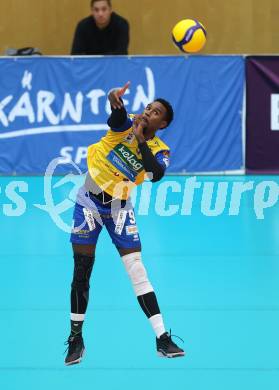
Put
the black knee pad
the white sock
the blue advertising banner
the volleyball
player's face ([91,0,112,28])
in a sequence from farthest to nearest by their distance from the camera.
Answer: player's face ([91,0,112,28]) → the blue advertising banner → the volleyball → the black knee pad → the white sock

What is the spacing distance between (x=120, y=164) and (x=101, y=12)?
373 inches

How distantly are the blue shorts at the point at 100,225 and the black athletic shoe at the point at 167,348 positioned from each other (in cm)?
72

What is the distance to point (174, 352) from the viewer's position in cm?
545

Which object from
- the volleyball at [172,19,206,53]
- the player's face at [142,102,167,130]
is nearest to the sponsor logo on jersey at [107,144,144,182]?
the player's face at [142,102,167,130]

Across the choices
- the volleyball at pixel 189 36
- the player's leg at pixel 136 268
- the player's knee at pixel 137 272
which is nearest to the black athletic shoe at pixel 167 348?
the player's leg at pixel 136 268

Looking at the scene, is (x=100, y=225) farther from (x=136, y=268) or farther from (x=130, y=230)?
(x=136, y=268)

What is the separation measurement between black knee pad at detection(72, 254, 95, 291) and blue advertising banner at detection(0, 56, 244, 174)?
28.5 ft

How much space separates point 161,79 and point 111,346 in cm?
914

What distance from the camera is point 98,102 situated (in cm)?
1422

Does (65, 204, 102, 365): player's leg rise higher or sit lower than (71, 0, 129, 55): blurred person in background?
lower

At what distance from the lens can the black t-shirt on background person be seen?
1487 centimetres

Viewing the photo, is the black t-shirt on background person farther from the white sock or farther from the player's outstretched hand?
the white sock

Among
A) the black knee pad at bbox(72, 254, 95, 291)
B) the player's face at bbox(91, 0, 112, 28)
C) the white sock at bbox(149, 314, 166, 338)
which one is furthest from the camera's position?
the player's face at bbox(91, 0, 112, 28)

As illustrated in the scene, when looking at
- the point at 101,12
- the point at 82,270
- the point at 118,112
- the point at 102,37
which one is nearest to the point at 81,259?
the point at 82,270
